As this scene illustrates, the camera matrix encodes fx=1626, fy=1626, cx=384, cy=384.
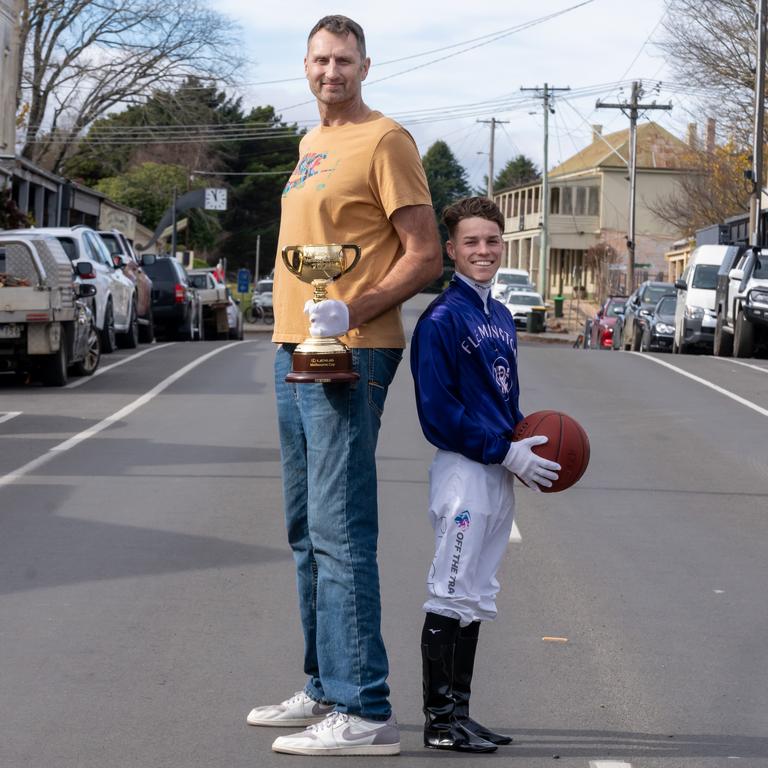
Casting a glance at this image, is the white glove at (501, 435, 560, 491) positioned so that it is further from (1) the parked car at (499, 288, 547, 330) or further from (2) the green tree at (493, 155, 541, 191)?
(2) the green tree at (493, 155, 541, 191)

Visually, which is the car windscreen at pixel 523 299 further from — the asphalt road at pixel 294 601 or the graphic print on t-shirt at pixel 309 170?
the graphic print on t-shirt at pixel 309 170

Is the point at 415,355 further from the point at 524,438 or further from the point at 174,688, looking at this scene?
the point at 174,688

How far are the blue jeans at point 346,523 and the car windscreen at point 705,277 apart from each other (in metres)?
26.2

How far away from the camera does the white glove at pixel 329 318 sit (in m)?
4.75

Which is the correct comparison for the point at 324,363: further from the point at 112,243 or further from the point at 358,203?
the point at 112,243

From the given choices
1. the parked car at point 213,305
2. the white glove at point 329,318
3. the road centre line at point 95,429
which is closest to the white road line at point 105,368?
the road centre line at point 95,429

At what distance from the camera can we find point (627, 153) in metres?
93.3

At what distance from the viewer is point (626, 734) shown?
212 inches

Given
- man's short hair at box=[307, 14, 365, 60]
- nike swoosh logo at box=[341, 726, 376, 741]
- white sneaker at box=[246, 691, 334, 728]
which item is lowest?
white sneaker at box=[246, 691, 334, 728]

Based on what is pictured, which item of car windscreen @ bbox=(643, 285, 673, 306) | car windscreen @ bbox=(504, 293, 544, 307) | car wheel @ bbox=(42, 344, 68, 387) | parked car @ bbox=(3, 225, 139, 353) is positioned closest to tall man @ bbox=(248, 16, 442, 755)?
car wheel @ bbox=(42, 344, 68, 387)

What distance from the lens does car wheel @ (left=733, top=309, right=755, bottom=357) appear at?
1073 inches

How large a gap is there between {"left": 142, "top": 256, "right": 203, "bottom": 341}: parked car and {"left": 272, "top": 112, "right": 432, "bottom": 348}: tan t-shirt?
26351 mm

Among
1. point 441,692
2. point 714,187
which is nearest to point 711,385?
point 441,692

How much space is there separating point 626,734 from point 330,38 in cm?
245
